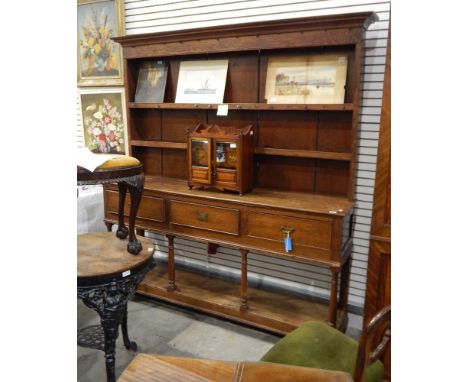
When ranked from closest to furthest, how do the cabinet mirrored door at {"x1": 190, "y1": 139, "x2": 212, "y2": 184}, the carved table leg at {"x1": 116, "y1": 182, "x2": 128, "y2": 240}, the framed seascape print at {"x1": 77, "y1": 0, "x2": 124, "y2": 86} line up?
the carved table leg at {"x1": 116, "y1": 182, "x2": 128, "y2": 240} → the cabinet mirrored door at {"x1": 190, "y1": 139, "x2": 212, "y2": 184} → the framed seascape print at {"x1": 77, "y1": 0, "x2": 124, "y2": 86}

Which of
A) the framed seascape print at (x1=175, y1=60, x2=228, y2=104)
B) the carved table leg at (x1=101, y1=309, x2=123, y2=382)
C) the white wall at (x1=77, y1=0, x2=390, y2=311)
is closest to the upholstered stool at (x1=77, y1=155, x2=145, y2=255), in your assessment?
the carved table leg at (x1=101, y1=309, x2=123, y2=382)

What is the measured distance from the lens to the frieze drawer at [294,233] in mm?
2281

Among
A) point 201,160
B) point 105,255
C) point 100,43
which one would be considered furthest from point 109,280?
point 100,43

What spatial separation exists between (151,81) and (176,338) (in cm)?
210

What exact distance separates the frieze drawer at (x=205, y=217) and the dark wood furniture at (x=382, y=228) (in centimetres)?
92

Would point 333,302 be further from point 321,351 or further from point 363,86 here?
point 363,86

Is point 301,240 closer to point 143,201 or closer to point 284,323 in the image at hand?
point 284,323

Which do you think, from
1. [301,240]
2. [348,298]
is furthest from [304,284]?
[301,240]

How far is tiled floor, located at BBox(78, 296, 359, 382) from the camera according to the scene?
2.45 metres

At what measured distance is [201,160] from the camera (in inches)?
108

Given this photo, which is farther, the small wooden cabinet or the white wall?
the small wooden cabinet

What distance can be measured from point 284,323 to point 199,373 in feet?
5.19

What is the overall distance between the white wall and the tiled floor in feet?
1.61

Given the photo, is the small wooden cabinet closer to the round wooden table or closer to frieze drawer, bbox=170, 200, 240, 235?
frieze drawer, bbox=170, 200, 240, 235
